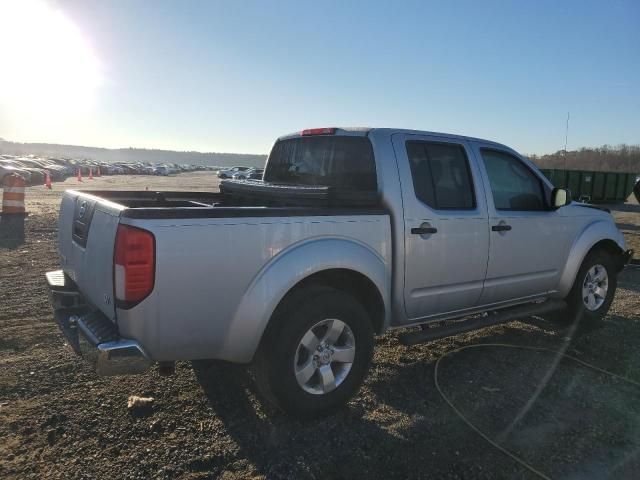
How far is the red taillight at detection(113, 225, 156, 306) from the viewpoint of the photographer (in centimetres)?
264

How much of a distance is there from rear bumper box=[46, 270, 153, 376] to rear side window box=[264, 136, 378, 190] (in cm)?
200

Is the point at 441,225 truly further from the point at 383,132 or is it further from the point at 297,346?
the point at 297,346

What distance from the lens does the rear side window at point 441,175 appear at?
3.95 metres

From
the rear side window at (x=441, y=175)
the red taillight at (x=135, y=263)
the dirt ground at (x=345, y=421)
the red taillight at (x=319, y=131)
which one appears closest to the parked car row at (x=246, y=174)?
the red taillight at (x=319, y=131)

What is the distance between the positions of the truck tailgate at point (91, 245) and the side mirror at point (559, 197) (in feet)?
12.4

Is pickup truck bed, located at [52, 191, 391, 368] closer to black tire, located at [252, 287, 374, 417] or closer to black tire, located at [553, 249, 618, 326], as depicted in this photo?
black tire, located at [252, 287, 374, 417]

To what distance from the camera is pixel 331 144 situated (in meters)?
4.22

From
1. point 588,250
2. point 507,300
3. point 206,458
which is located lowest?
point 206,458

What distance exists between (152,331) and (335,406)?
4.44 feet

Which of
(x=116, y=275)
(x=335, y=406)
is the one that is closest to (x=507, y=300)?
(x=335, y=406)

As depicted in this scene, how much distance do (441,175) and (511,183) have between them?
36.8 inches

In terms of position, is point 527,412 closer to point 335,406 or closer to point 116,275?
point 335,406

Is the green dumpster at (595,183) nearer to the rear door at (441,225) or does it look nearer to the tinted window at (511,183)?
the tinted window at (511,183)

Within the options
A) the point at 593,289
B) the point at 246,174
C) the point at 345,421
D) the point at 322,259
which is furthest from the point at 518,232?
the point at 246,174
